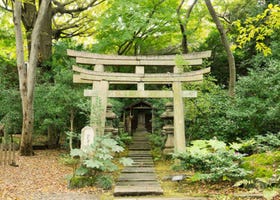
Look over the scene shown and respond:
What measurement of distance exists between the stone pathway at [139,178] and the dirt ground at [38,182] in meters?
0.68

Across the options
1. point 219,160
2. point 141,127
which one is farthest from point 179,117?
point 141,127

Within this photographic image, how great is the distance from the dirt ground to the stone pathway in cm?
68

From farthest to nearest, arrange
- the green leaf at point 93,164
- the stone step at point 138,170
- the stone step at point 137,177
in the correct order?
the stone step at point 138,170 < the stone step at point 137,177 < the green leaf at point 93,164

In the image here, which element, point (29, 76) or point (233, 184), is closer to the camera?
point (233, 184)

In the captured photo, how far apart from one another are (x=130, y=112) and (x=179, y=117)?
7.17m

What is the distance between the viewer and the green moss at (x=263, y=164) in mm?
6566

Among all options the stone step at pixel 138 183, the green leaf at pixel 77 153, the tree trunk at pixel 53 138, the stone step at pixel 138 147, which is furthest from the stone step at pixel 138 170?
the tree trunk at pixel 53 138

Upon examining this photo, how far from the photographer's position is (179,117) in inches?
388

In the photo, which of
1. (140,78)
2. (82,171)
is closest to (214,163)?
(82,171)

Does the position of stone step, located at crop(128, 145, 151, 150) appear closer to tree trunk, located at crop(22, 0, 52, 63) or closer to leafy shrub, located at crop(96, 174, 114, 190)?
leafy shrub, located at crop(96, 174, 114, 190)

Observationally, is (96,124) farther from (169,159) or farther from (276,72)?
(276,72)

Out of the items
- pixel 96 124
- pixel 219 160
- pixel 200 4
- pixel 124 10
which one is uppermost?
pixel 200 4

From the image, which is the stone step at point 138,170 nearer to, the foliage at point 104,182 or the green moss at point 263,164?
the foliage at point 104,182

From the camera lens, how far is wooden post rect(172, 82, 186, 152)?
31.6 feet
